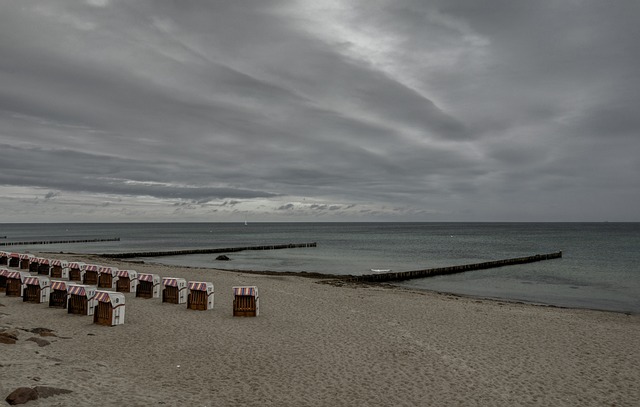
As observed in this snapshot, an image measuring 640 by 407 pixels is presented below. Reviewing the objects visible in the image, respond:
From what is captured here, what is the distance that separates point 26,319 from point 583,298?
3052 cm

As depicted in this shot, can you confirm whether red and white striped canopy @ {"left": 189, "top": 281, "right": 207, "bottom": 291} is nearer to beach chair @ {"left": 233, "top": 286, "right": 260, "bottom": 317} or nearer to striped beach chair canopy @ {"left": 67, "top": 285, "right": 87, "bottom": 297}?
beach chair @ {"left": 233, "top": 286, "right": 260, "bottom": 317}

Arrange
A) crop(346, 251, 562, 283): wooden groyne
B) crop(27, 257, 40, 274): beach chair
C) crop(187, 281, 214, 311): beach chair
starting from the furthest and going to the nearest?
crop(346, 251, 562, 283): wooden groyne < crop(27, 257, 40, 274): beach chair < crop(187, 281, 214, 311): beach chair

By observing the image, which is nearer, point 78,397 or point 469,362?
point 78,397

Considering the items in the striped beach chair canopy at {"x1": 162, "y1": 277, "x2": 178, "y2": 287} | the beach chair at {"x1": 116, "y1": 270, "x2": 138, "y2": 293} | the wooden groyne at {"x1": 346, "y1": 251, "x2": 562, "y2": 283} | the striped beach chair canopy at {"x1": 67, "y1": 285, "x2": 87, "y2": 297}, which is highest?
the striped beach chair canopy at {"x1": 67, "y1": 285, "x2": 87, "y2": 297}

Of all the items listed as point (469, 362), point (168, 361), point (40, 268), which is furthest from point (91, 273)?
point (469, 362)

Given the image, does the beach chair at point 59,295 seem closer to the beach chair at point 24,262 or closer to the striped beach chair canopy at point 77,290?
the striped beach chair canopy at point 77,290

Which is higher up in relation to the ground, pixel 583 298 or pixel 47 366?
pixel 47 366

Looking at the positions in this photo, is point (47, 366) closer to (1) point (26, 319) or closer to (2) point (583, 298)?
(1) point (26, 319)

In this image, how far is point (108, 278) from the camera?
21906 millimetres

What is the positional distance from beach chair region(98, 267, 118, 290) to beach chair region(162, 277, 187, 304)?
15.2 ft

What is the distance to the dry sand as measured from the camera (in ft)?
28.2

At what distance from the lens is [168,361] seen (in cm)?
1046

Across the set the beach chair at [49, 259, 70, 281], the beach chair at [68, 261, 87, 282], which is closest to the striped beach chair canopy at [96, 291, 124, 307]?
the beach chair at [68, 261, 87, 282]

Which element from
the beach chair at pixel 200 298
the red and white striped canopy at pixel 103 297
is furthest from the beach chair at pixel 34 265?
the red and white striped canopy at pixel 103 297
